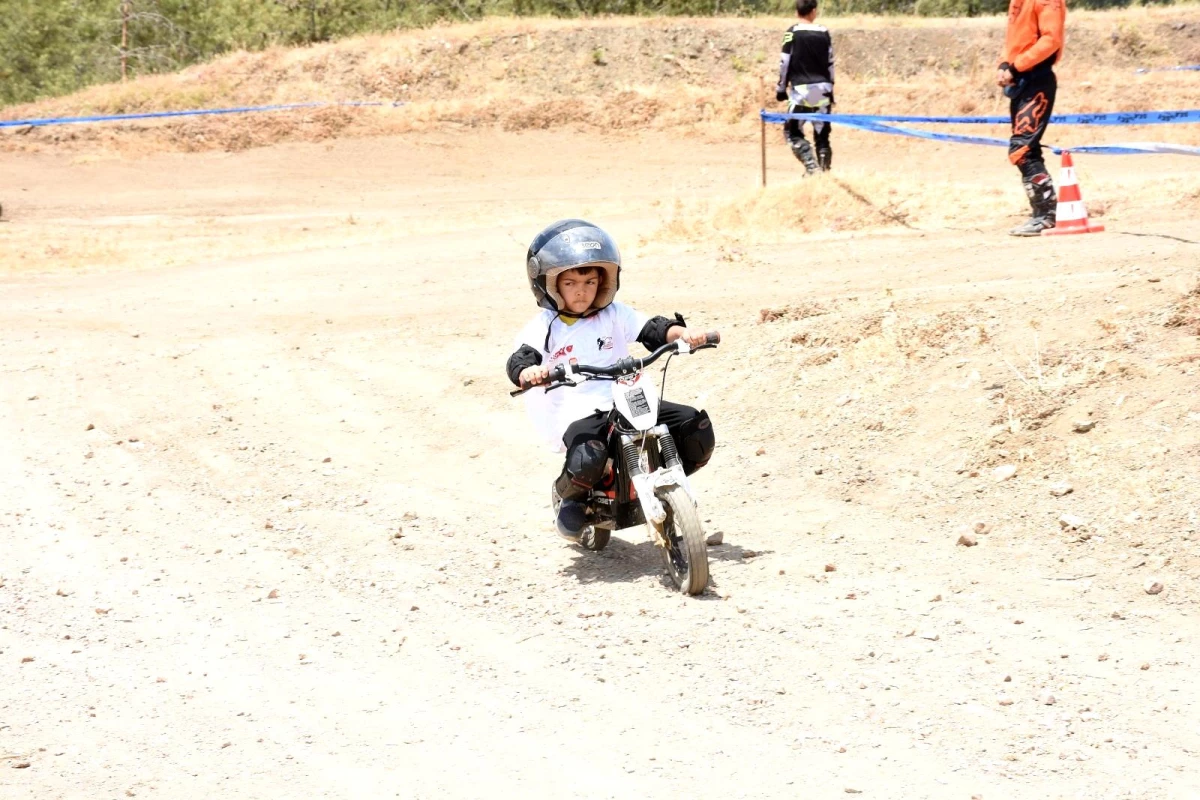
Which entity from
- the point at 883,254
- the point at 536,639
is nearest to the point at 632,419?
the point at 536,639

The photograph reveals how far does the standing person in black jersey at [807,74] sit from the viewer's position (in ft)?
54.5

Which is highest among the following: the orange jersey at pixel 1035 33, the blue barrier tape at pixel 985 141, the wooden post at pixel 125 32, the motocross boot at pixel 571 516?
the wooden post at pixel 125 32

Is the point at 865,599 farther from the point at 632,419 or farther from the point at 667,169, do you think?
the point at 667,169

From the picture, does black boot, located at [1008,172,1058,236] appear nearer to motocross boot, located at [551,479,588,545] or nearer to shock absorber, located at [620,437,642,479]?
motocross boot, located at [551,479,588,545]

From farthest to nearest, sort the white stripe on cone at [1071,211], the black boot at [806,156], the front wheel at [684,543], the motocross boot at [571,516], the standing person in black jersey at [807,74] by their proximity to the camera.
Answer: the standing person in black jersey at [807,74] → the black boot at [806,156] → the white stripe on cone at [1071,211] → the motocross boot at [571,516] → the front wheel at [684,543]

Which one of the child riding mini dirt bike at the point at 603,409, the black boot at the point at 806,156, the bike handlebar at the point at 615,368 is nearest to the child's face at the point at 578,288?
the child riding mini dirt bike at the point at 603,409

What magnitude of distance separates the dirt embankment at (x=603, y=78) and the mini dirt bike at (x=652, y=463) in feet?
73.7

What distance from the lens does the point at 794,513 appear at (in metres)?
7.70

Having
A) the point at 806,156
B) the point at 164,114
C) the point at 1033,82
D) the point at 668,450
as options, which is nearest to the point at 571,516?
the point at 668,450

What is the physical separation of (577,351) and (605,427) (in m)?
0.42

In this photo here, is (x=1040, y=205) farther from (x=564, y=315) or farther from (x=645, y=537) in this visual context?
(x=564, y=315)

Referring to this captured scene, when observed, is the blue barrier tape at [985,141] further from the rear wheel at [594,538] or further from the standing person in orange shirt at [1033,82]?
the rear wheel at [594,538]

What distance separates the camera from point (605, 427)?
6.61 metres

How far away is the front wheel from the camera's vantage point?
610cm
